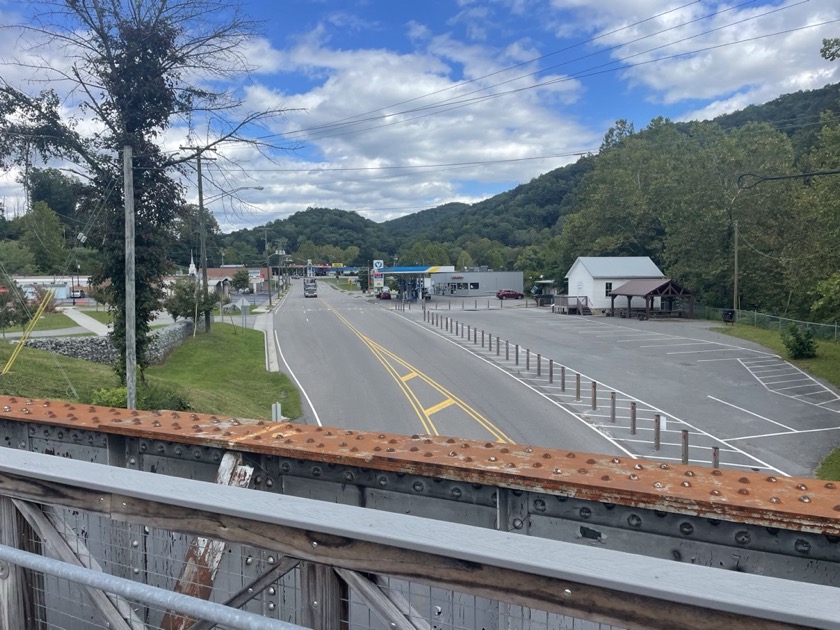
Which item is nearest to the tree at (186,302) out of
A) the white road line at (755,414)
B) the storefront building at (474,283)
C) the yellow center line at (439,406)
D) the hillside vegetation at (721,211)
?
the hillside vegetation at (721,211)

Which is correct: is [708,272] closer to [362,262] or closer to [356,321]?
[356,321]

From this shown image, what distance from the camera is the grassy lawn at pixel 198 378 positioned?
587 inches

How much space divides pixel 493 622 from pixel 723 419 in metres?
17.7

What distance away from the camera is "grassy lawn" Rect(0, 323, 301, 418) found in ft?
48.9

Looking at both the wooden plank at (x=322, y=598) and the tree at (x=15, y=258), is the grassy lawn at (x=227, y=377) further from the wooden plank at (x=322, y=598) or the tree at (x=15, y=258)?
the wooden plank at (x=322, y=598)

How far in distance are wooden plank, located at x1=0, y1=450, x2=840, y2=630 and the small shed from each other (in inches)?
1925

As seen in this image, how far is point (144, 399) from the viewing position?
13.1 metres

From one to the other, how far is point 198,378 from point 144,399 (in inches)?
416

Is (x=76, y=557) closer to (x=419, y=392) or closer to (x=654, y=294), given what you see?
(x=419, y=392)

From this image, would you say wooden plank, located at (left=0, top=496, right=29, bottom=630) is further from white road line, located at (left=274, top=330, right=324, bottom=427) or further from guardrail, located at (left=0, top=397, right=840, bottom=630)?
white road line, located at (left=274, top=330, right=324, bottom=427)

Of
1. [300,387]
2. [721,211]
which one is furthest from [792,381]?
[721,211]

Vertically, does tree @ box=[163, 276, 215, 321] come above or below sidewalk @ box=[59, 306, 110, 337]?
above

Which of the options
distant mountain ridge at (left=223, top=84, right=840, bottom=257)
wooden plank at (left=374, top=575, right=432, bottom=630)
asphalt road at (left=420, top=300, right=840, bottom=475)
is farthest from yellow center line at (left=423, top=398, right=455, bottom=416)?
distant mountain ridge at (left=223, top=84, right=840, bottom=257)

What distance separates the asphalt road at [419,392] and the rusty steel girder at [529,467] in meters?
12.1
